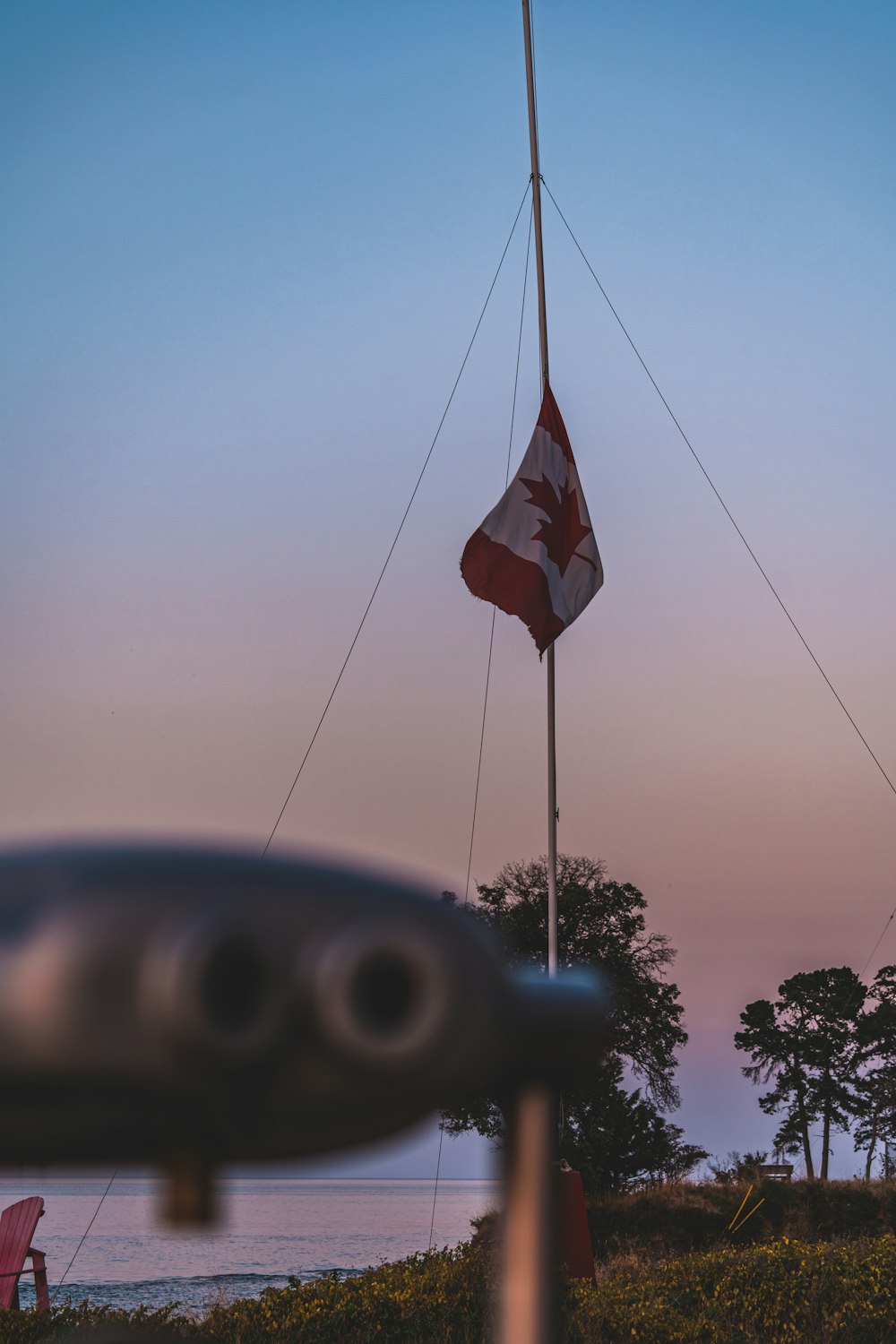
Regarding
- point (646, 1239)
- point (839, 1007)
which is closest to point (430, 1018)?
point (646, 1239)

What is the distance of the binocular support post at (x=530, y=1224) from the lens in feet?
1.63

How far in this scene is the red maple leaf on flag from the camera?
35.0 ft

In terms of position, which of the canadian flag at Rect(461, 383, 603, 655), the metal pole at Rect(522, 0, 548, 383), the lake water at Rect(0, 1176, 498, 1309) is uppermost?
the metal pole at Rect(522, 0, 548, 383)

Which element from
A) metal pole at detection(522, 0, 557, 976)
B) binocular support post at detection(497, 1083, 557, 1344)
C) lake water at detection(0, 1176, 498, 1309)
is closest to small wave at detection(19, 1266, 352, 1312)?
lake water at detection(0, 1176, 498, 1309)

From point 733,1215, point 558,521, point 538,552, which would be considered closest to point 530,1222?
point 538,552

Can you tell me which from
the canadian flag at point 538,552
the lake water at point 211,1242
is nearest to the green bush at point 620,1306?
the lake water at point 211,1242

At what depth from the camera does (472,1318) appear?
7.30 meters

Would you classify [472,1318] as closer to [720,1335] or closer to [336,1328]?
[336,1328]

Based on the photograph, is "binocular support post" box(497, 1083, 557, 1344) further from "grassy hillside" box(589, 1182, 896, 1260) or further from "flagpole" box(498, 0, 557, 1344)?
"grassy hillside" box(589, 1182, 896, 1260)

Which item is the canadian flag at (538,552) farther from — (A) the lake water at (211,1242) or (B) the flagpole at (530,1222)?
(B) the flagpole at (530,1222)

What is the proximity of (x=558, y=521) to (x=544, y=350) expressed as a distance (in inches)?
96.2

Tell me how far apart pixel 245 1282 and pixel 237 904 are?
19.9 metres

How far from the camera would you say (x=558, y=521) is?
10.8 metres

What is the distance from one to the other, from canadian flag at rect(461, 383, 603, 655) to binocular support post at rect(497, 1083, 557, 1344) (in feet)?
33.1
